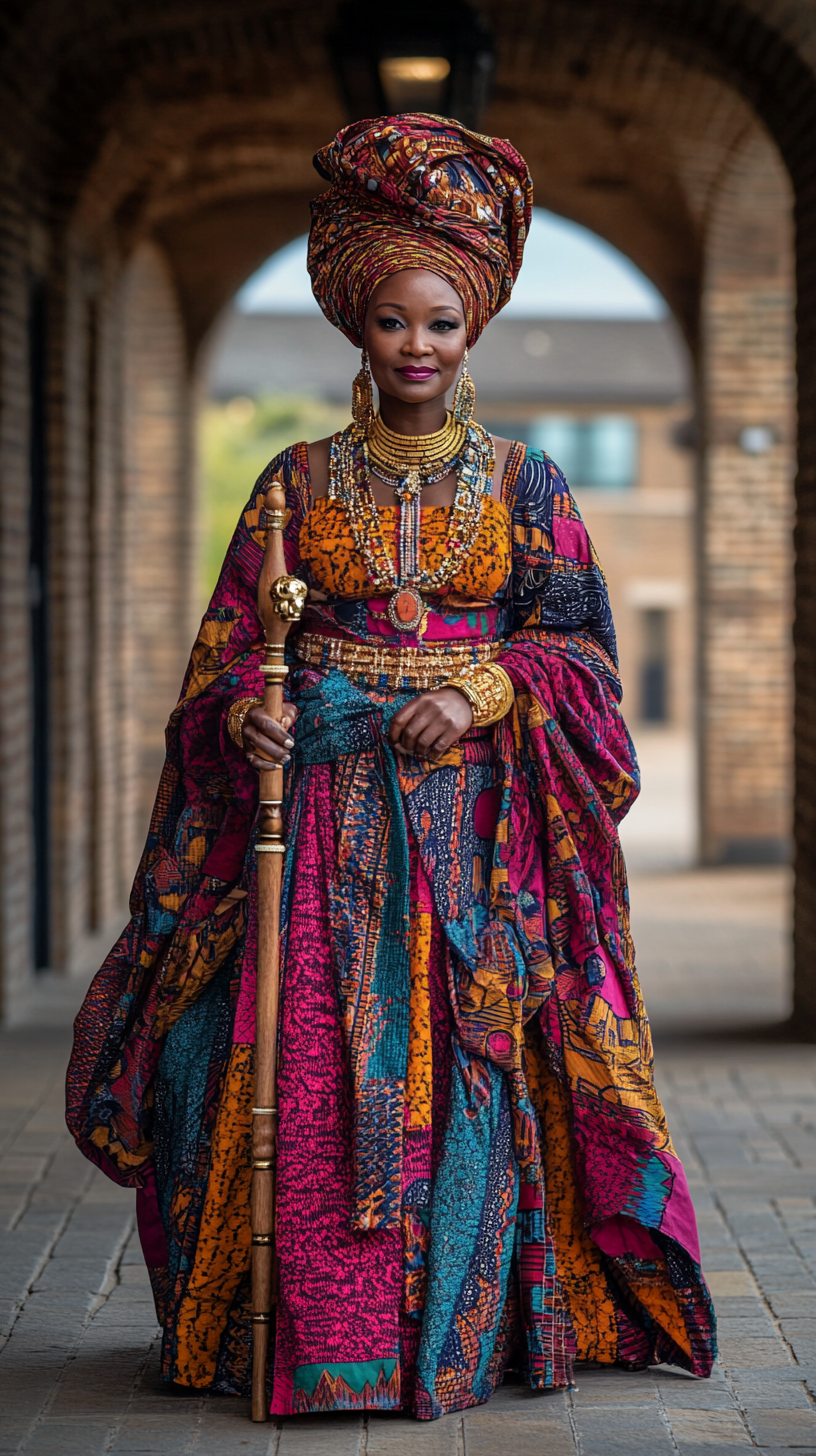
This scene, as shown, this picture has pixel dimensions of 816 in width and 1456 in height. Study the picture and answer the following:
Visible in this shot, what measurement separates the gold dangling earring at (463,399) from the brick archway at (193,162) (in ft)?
11.1

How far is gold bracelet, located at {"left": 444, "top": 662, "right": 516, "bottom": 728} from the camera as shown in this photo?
317 centimetres

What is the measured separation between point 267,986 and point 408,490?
908mm

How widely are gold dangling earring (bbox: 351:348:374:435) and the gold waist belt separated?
40 cm

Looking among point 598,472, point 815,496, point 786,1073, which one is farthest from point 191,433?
point 598,472

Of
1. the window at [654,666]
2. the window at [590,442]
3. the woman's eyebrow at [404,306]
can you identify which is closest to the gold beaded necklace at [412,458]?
the woman's eyebrow at [404,306]

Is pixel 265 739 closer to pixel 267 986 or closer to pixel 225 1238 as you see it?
pixel 267 986

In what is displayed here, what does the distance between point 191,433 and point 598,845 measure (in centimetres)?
1089

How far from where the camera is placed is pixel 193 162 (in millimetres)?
10273

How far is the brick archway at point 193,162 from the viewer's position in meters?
6.67

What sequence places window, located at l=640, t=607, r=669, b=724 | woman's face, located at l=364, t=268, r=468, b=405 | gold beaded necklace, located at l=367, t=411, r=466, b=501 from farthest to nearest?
window, located at l=640, t=607, r=669, b=724, gold beaded necklace, located at l=367, t=411, r=466, b=501, woman's face, located at l=364, t=268, r=468, b=405

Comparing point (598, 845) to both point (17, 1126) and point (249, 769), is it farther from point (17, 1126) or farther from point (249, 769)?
point (17, 1126)

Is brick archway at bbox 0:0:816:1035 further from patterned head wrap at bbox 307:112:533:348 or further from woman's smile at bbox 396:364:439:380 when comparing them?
woman's smile at bbox 396:364:439:380

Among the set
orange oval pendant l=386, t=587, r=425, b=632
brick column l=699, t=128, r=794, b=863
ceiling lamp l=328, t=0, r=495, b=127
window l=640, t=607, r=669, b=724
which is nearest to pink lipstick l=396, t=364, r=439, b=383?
orange oval pendant l=386, t=587, r=425, b=632

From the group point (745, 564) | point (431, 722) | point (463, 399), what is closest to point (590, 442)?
point (745, 564)
